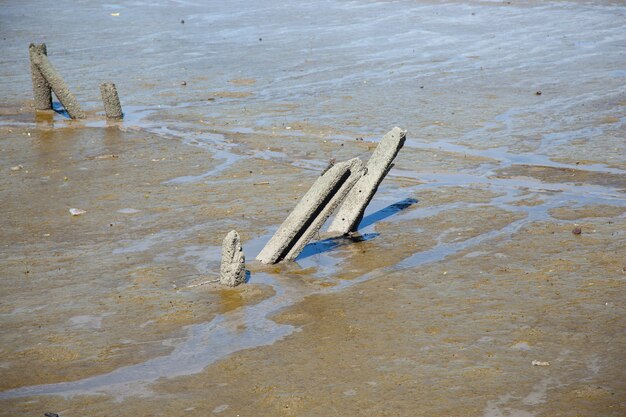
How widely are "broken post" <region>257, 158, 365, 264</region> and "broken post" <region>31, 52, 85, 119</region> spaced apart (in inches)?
349

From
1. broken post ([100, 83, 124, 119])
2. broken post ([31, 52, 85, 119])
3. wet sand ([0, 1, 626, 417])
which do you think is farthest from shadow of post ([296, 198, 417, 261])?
broken post ([31, 52, 85, 119])

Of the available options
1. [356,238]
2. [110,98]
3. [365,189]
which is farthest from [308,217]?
[110,98]

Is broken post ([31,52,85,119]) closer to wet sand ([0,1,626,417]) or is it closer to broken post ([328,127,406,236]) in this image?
wet sand ([0,1,626,417])

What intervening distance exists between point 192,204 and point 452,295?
14.3 ft

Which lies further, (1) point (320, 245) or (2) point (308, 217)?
(1) point (320, 245)

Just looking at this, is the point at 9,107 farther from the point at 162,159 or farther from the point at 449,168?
the point at 449,168

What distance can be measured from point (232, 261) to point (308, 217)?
1.12 meters

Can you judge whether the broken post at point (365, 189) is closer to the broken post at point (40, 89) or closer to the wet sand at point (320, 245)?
the wet sand at point (320, 245)

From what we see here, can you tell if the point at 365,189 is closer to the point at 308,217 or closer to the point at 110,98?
the point at 308,217

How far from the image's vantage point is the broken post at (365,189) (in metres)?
10.2

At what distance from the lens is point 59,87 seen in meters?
17.1

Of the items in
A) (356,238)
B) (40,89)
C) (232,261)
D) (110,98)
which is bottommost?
(356,238)

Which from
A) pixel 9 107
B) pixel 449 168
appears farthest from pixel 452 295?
pixel 9 107

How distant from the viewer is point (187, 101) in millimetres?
18312
